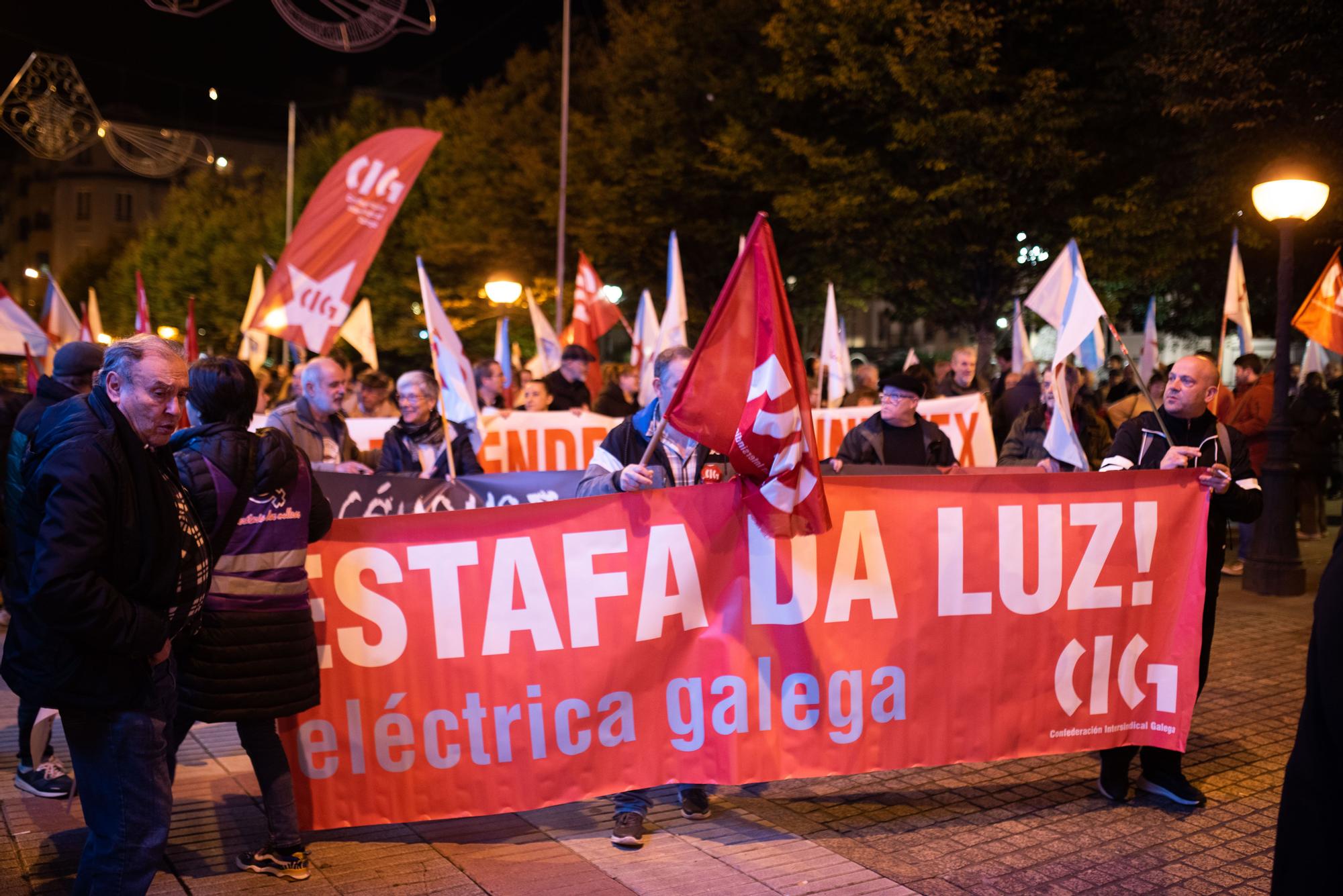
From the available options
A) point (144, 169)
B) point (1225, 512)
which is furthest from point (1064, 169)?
point (1225, 512)

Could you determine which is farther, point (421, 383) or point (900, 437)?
point (421, 383)

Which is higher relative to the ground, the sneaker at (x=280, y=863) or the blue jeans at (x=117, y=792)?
the blue jeans at (x=117, y=792)

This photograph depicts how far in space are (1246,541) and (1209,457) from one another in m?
7.61

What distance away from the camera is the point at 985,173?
21.4 metres

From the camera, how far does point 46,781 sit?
530cm

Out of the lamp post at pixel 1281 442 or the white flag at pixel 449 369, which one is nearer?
the white flag at pixel 449 369

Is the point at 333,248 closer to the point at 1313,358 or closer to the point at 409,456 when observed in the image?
the point at 409,456

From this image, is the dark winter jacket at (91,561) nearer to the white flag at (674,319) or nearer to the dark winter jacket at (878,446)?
the dark winter jacket at (878,446)

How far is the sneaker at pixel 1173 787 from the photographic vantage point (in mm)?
5258

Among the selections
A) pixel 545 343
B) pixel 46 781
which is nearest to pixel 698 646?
pixel 46 781

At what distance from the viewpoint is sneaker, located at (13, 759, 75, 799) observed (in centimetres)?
527

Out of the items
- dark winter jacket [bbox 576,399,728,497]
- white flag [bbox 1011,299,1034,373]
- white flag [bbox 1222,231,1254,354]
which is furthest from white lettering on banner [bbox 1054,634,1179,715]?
white flag [bbox 1011,299,1034,373]

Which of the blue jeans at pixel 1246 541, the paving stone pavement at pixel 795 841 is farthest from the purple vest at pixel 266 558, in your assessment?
the blue jeans at pixel 1246 541

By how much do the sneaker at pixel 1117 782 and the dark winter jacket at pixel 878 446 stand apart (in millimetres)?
2139
